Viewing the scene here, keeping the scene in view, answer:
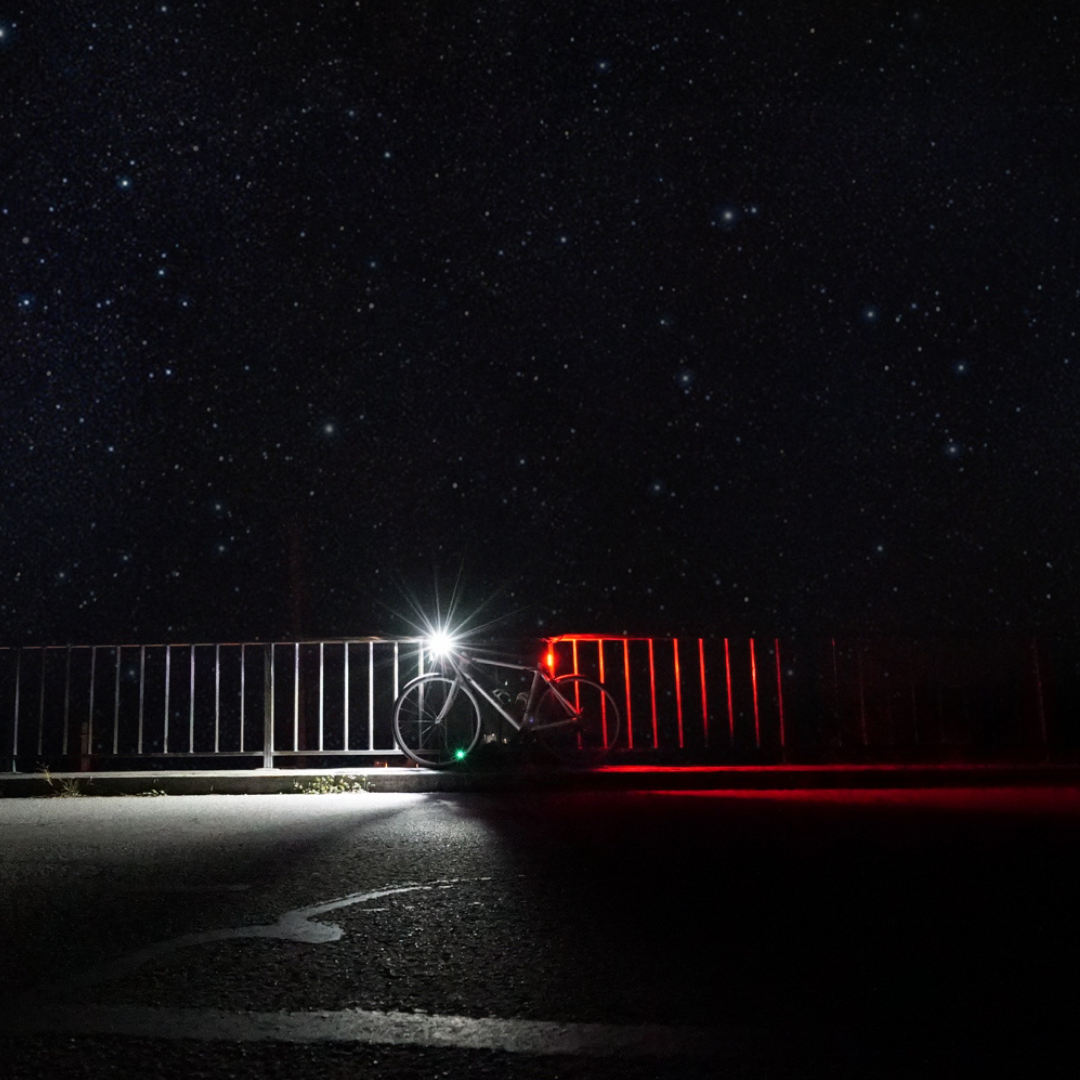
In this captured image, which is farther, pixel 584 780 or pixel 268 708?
pixel 268 708

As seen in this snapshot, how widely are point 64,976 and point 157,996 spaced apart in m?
0.44

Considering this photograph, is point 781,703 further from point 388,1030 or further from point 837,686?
point 388,1030

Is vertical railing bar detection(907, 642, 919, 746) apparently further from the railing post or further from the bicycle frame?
the railing post

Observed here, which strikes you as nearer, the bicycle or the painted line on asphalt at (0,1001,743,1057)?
the painted line on asphalt at (0,1001,743,1057)

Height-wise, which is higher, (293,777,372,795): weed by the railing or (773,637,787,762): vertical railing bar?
(773,637,787,762): vertical railing bar

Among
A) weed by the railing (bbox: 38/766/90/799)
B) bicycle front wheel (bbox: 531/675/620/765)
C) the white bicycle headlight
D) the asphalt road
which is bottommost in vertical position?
the asphalt road

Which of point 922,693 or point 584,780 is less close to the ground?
point 922,693

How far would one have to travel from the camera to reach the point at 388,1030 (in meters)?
2.59

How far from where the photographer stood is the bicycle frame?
1012 centimetres

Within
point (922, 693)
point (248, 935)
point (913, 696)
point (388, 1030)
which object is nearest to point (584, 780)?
point (913, 696)

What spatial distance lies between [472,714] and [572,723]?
103 cm

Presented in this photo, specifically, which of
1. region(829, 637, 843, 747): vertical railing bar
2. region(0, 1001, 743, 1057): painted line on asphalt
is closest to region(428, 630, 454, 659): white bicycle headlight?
region(829, 637, 843, 747): vertical railing bar

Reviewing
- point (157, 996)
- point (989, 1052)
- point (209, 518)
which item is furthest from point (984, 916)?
point (209, 518)

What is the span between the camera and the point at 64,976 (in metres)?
3.14
